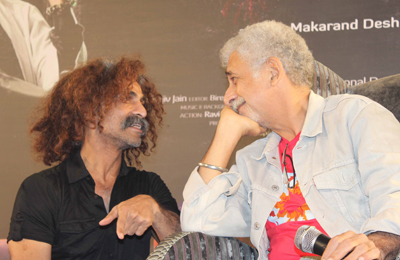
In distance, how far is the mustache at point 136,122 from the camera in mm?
2205

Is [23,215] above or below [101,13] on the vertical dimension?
below

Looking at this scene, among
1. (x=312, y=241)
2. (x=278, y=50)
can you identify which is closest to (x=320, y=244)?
(x=312, y=241)

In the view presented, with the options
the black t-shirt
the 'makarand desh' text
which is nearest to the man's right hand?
the black t-shirt

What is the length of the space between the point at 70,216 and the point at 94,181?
23 cm

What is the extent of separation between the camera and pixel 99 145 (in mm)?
2164

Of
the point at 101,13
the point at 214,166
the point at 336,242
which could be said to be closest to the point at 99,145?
the point at 214,166

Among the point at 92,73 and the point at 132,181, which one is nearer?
the point at 132,181

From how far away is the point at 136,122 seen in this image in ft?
7.39

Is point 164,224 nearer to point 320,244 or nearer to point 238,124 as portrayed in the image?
point 238,124

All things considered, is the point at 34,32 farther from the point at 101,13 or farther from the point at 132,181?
the point at 132,181

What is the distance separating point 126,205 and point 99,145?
66 cm

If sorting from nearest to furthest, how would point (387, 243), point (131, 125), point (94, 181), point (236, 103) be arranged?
point (387, 243) → point (236, 103) → point (94, 181) → point (131, 125)

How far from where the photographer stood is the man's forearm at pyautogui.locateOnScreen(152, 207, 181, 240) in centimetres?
184

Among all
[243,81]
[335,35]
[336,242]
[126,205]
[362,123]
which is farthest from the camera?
[335,35]
